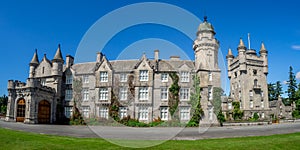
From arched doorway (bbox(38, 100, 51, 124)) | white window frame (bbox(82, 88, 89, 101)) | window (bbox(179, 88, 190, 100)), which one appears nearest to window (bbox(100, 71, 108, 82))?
white window frame (bbox(82, 88, 89, 101))

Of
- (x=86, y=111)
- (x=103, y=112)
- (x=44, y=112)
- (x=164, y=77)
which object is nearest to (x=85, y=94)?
(x=86, y=111)

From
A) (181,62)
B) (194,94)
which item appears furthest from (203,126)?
(181,62)

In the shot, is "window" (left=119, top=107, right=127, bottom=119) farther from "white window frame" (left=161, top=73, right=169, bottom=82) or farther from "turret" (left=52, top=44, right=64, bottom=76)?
"turret" (left=52, top=44, right=64, bottom=76)

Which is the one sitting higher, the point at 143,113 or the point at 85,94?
the point at 85,94

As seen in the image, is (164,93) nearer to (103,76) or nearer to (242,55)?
(103,76)

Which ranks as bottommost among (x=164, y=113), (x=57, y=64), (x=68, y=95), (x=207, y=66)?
(x=164, y=113)

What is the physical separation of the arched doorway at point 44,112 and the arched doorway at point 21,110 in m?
2.14

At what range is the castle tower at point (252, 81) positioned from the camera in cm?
4988

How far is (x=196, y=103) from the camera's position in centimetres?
3431

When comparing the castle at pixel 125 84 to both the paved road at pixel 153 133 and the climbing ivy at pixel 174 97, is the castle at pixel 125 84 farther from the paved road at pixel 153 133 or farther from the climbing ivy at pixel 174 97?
the paved road at pixel 153 133

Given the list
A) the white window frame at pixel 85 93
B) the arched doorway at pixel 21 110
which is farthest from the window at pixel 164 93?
the arched doorway at pixel 21 110

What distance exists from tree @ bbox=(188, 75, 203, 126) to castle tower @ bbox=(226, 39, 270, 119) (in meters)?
20.5

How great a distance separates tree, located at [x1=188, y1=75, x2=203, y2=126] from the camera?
32688mm

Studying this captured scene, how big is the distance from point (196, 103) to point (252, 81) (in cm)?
2270
